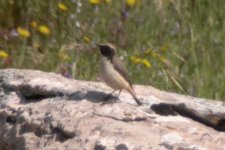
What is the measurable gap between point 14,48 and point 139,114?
3.26m

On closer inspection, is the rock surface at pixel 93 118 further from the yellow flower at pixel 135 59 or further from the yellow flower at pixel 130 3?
the yellow flower at pixel 130 3

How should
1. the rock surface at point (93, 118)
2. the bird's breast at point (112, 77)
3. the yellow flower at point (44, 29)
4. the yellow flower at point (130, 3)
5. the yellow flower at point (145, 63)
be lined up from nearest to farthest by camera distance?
the rock surface at point (93, 118), the bird's breast at point (112, 77), the yellow flower at point (145, 63), the yellow flower at point (44, 29), the yellow flower at point (130, 3)

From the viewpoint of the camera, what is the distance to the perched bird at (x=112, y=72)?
5.56 metres

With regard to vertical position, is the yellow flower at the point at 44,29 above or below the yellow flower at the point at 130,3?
below

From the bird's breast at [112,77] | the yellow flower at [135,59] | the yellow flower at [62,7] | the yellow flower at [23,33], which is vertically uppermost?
the yellow flower at [62,7]

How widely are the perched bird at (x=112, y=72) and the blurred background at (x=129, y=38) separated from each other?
3.60 ft

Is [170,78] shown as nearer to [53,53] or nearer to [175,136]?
[53,53]

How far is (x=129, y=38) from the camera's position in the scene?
8906 millimetres

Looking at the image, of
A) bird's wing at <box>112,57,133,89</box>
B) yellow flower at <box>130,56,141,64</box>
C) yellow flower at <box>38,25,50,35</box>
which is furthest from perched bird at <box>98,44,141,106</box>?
yellow flower at <box>38,25,50,35</box>

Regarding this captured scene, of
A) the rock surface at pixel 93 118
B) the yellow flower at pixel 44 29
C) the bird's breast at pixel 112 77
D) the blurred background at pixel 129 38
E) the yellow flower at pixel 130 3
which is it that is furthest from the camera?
the yellow flower at pixel 130 3

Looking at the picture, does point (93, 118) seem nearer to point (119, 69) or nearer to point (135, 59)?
point (119, 69)

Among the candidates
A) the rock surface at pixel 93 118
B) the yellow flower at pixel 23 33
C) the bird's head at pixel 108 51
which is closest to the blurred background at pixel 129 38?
the yellow flower at pixel 23 33

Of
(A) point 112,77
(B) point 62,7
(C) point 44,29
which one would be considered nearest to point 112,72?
(A) point 112,77

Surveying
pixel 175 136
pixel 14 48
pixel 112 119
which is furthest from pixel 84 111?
pixel 14 48
